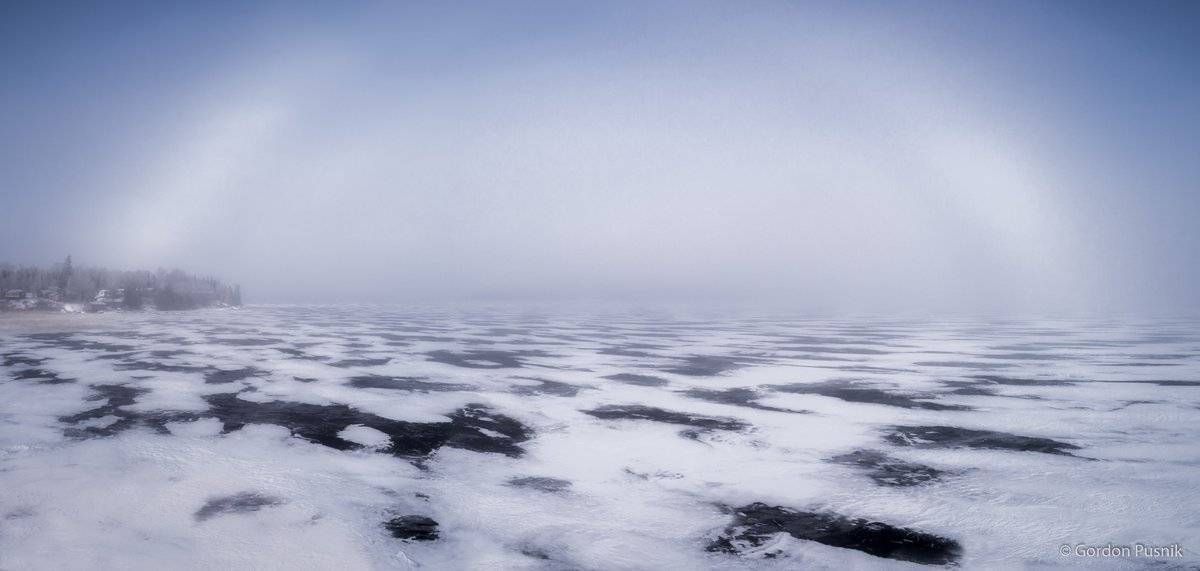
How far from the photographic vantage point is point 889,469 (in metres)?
4.71

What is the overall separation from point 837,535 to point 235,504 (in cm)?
415

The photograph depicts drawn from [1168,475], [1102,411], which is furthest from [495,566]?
[1102,411]

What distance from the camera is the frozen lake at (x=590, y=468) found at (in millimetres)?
3230

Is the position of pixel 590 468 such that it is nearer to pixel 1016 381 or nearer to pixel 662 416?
pixel 662 416

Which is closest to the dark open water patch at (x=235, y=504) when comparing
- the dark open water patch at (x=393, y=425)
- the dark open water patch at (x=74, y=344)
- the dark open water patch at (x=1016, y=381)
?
the dark open water patch at (x=393, y=425)

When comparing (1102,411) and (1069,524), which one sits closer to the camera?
(1069,524)

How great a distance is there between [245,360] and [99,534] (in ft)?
31.8

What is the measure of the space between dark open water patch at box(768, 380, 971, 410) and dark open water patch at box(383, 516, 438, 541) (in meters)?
6.25

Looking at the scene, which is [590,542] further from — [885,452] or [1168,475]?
[1168,475]

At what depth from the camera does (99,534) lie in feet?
10.9

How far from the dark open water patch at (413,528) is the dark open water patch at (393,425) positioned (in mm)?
1497

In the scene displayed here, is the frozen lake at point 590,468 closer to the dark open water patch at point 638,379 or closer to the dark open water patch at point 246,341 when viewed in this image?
the dark open water patch at point 638,379

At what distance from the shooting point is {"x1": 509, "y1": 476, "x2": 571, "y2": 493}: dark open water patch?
4.30 metres

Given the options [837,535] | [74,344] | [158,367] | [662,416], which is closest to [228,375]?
[158,367]
